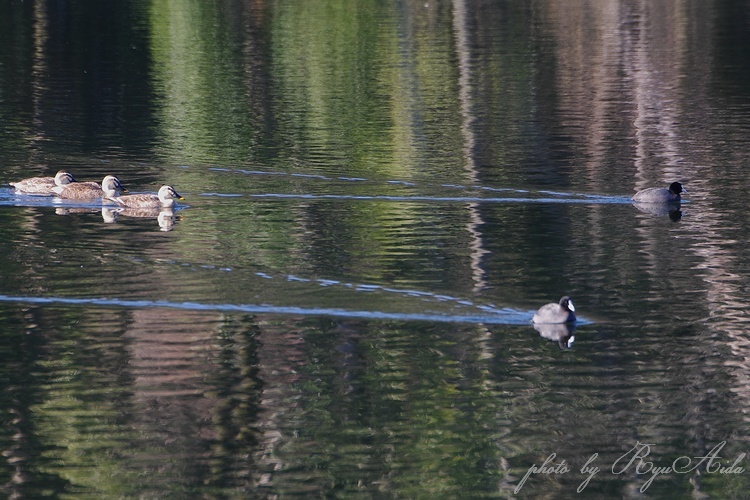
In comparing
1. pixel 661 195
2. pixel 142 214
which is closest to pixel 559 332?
pixel 661 195

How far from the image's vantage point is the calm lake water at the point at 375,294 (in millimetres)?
14969

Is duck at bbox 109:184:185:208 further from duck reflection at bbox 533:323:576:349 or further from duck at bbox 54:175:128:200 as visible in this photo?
duck reflection at bbox 533:323:576:349

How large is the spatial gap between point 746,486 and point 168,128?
84.2 ft

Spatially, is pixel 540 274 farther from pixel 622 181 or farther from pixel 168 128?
pixel 168 128

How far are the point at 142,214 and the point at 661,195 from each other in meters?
10.3

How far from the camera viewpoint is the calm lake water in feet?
49.1

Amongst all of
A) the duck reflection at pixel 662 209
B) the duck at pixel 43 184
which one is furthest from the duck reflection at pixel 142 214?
the duck reflection at pixel 662 209

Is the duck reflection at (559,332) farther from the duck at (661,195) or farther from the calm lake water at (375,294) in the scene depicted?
the duck at (661,195)

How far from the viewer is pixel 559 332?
736 inches

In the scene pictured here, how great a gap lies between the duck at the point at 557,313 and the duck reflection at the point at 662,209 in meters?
8.84

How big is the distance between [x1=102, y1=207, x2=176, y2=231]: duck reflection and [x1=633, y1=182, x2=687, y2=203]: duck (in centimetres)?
933

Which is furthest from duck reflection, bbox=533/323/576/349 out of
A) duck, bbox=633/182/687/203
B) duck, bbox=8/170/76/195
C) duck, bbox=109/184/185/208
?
duck, bbox=8/170/76/195

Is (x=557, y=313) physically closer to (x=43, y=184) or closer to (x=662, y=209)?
(x=662, y=209)

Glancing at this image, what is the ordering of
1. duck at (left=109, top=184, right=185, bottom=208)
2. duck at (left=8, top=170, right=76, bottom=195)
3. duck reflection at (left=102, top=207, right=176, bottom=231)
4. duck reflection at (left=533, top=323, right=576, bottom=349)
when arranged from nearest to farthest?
duck reflection at (left=533, top=323, right=576, bottom=349), duck reflection at (left=102, top=207, right=176, bottom=231), duck at (left=109, top=184, right=185, bottom=208), duck at (left=8, top=170, right=76, bottom=195)
